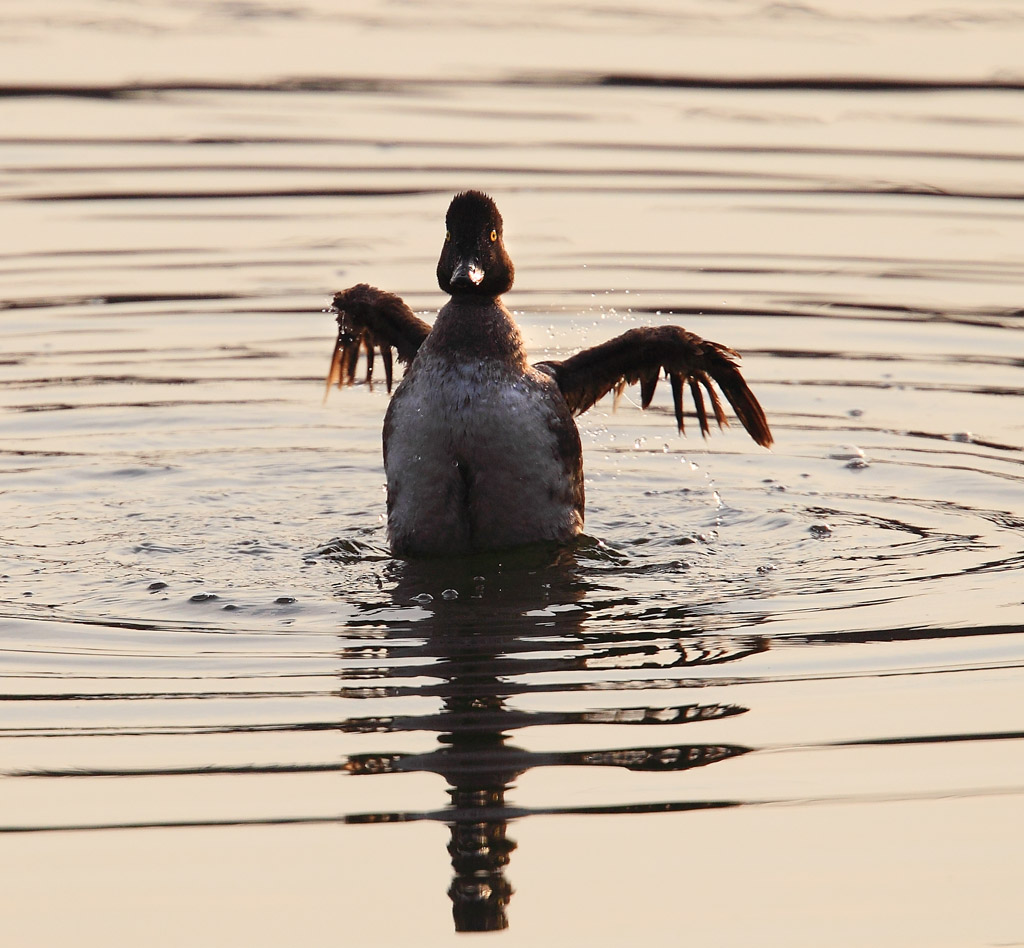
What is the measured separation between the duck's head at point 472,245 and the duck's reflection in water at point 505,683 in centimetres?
121

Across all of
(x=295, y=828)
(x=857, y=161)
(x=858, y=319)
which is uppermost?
(x=857, y=161)

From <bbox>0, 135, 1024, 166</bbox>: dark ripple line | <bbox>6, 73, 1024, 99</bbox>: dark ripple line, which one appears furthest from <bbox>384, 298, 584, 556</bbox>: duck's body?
Answer: <bbox>6, 73, 1024, 99</bbox>: dark ripple line

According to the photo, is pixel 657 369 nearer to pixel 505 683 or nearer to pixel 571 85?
pixel 505 683

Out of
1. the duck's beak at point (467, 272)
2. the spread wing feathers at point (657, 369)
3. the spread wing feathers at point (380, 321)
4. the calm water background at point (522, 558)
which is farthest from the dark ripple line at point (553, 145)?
the duck's beak at point (467, 272)

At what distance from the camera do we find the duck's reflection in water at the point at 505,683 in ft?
17.0

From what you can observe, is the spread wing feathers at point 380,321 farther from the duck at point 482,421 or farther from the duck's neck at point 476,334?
the duck's neck at point 476,334

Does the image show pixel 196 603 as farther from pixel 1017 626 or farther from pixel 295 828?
pixel 1017 626

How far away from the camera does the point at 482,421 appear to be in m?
7.89

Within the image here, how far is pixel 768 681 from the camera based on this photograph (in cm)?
636

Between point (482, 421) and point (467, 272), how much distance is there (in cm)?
64

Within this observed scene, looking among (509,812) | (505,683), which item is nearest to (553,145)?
(505,683)

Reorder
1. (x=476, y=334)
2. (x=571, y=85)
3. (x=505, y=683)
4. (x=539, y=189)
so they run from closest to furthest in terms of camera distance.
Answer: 1. (x=505, y=683)
2. (x=476, y=334)
3. (x=539, y=189)
4. (x=571, y=85)

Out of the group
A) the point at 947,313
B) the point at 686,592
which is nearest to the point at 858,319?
the point at 947,313

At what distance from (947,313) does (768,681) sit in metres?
6.42
